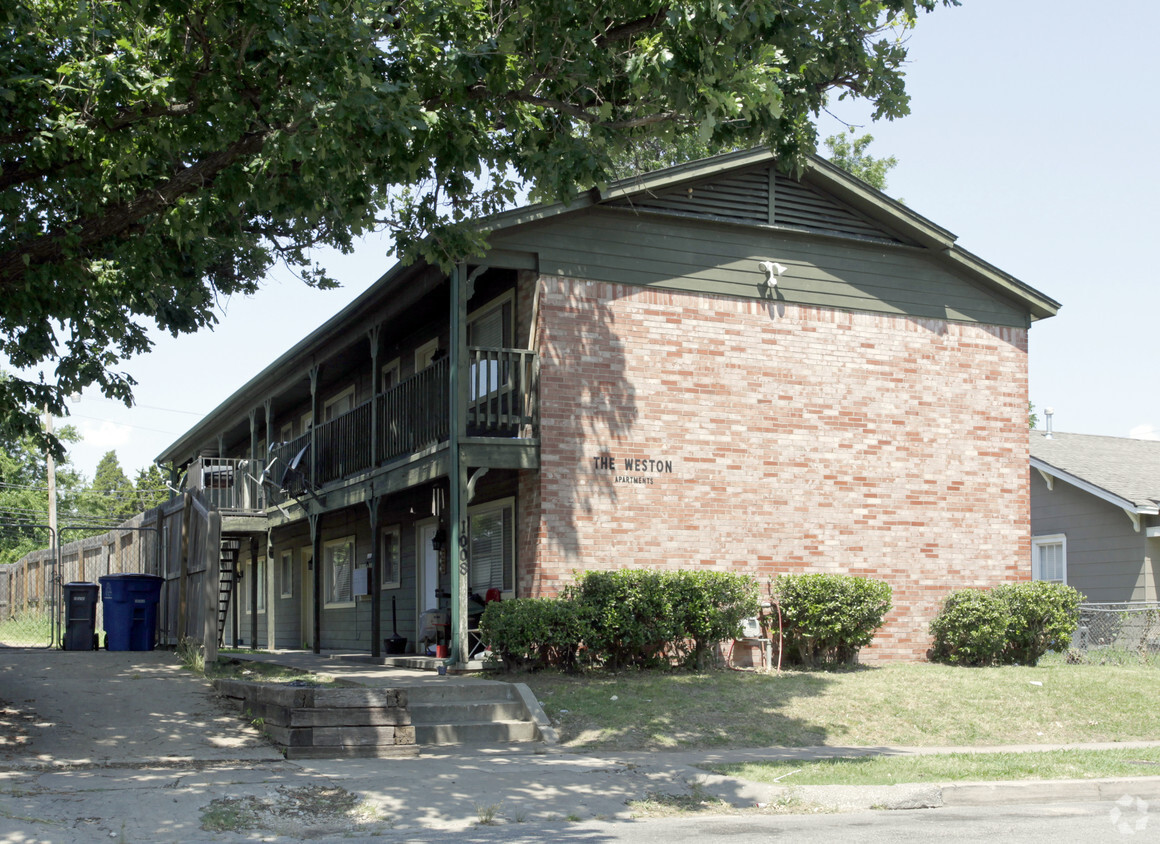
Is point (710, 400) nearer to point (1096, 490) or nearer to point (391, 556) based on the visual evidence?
point (391, 556)

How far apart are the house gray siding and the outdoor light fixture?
9127mm

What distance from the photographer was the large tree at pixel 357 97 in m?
8.98

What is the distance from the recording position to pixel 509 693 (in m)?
12.9

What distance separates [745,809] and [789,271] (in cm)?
1056

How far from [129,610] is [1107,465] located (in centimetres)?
1928

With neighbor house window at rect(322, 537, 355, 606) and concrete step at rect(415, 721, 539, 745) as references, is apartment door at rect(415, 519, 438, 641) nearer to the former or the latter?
neighbor house window at rect(322, 537, 355, 606)

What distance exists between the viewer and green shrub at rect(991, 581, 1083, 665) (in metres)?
17.1

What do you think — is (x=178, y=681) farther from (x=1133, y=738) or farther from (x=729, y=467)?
(x=1133, y=738)

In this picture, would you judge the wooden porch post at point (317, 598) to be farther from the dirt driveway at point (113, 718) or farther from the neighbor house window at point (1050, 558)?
the neighbor house window at point (1050, 558)

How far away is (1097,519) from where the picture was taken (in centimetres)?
2308

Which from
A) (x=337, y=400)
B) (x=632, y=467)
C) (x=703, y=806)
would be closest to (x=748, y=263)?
(x=632, y=467)

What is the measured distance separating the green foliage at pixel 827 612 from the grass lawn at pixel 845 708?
68 centimetres

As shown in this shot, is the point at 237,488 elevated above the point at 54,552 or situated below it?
above

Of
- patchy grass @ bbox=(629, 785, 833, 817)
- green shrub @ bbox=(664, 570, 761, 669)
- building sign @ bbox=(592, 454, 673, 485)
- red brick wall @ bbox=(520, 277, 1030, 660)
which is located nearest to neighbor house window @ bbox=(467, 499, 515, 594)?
red brick wall @ bbox=(520, 277, 1030, 660)
